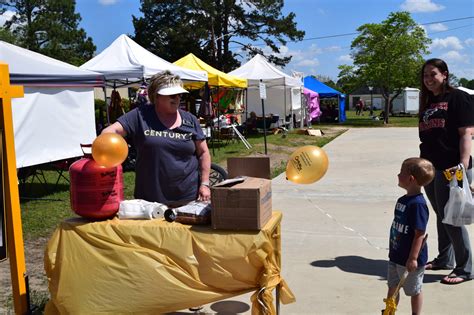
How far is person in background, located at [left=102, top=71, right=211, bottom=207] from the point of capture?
3.39 metres

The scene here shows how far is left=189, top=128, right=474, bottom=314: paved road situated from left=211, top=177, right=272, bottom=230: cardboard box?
119cm

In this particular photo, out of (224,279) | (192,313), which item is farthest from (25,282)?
(224,279)

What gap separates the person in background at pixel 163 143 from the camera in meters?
3.39

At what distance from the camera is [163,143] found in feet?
11.2

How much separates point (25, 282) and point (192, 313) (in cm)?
125

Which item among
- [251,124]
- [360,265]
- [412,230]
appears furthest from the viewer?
[251,124]

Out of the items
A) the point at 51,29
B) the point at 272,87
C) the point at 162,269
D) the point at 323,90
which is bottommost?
the point at 162,269

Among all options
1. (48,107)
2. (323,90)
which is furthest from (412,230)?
(323,90)

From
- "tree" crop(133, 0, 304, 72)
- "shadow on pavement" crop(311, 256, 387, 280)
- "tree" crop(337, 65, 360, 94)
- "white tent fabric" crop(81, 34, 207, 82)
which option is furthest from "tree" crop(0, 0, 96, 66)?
"shadow on pavement" crop(311, 256, 387, 280)

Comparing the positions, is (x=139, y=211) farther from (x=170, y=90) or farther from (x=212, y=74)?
(x=212, y=74)

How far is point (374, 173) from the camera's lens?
1097 cm

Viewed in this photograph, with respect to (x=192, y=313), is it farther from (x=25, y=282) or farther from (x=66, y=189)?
(x=66, y=189)

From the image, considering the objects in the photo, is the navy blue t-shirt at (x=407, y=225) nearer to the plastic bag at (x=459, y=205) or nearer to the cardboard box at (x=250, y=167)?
the plastic bag at (x=459, y=205)

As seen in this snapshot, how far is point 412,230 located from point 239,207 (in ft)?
3.93
